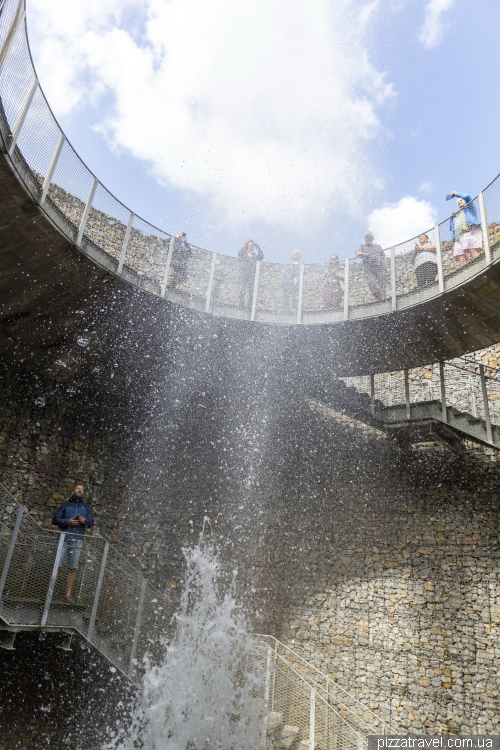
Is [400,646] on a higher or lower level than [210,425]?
lower

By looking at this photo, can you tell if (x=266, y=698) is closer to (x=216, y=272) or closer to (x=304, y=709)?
(x=304, y=709)

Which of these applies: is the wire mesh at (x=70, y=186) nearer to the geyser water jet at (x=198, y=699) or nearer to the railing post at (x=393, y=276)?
the railing post at (x=393, y=276)

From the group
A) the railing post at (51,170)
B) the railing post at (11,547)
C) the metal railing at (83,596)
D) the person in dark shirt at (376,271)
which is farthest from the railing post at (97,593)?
the person in dark shirt at (376,271)

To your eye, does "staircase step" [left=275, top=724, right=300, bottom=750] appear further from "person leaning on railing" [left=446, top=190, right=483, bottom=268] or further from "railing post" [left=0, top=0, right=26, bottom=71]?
"railing post" [left=0, top=0, right=26, bottom=71]

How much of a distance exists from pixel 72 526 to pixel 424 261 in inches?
235

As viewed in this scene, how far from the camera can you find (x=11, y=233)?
6.13m

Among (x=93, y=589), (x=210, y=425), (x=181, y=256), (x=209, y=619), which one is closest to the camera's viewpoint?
(x=93, y=589)

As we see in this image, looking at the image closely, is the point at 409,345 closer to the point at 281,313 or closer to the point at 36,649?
the point at 281,313

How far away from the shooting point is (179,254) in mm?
8438

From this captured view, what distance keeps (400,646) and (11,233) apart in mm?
8342

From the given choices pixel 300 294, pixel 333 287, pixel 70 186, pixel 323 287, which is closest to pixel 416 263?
pixel 333 287

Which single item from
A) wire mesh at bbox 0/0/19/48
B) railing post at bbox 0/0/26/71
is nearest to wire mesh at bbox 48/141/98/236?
railing post at bbox 0/0/26/71

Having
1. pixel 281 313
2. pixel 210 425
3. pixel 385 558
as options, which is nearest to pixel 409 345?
pixel 281 313

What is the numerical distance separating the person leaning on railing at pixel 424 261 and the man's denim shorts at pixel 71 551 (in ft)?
18.5
